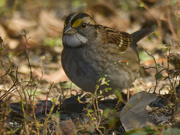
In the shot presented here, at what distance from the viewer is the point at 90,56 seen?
10.5ft

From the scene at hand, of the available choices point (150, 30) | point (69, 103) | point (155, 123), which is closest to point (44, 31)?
point (150, 30)

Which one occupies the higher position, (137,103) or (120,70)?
(120,70)

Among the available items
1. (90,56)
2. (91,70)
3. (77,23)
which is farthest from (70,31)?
(91,70)

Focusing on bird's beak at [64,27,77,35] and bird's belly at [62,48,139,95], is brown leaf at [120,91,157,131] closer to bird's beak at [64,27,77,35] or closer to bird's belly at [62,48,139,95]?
bird's belly at [62,48,139,95]

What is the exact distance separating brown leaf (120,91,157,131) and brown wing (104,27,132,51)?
107 centimetres

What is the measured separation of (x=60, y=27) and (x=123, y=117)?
3.75 meters

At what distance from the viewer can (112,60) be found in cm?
328

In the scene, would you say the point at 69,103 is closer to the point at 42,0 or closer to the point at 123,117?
the point at 123,117

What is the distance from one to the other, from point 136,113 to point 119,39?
133 cm

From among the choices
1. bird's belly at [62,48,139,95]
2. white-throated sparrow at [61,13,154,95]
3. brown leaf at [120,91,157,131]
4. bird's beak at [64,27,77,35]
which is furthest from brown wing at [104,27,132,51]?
brown leaf at [120,91,157,131]

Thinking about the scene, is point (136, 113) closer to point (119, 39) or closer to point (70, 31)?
point (70, 31)

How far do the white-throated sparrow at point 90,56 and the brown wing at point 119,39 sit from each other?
0.01 meters

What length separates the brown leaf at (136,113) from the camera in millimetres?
2418

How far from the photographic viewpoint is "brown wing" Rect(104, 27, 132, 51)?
3559 mm
